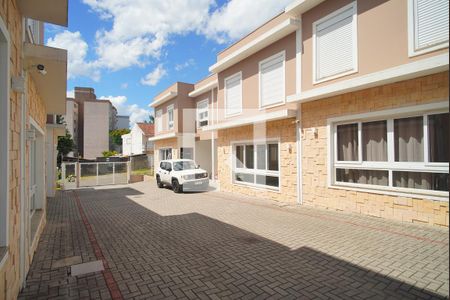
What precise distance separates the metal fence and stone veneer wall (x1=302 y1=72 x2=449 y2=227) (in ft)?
53.1

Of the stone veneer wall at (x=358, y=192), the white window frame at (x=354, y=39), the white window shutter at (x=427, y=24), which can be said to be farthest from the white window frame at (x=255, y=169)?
the white window shutter at (x=427, y=24)

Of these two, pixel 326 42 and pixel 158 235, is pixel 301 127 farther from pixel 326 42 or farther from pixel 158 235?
pixel 158 235

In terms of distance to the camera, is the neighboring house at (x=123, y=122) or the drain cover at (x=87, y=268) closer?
the drain cover at (x=87, y=268)

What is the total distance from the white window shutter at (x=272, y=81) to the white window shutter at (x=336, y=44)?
1.92 m

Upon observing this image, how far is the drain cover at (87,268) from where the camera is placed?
458 centimetres

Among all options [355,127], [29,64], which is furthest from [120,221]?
[355,127]

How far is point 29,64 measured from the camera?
15.6ft

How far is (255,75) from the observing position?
479 inches

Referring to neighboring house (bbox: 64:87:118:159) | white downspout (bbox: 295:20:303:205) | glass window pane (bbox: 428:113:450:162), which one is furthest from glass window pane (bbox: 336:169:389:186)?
neighboring house (bbox: 64:87:118:159)

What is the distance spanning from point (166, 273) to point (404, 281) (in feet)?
11.9

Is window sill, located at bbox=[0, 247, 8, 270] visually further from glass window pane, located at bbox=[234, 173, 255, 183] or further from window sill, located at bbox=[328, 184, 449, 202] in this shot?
glass window pane, located at bbox=[234, 173, 255, 183]

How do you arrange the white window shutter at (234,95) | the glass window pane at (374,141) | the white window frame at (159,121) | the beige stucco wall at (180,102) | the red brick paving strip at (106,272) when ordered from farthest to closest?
the white window frame at (159,121) → the beige stucco wall at (180,102) → the white window shutter at (234,95) → the glass window pane at (374,141) → the red brick paving strip at (106,272)

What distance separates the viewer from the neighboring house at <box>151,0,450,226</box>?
20.9 feet

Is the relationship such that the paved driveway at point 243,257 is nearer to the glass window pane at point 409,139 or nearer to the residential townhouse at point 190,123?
the glass window pane at point 409,139
